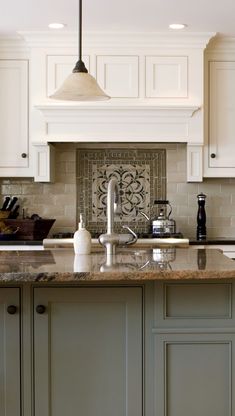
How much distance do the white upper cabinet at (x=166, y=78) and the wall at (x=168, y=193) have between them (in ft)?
1.73

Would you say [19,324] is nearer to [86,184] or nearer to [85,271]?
[85,271]

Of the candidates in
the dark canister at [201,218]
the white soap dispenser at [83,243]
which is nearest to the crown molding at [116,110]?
the dark canister at [201,218]

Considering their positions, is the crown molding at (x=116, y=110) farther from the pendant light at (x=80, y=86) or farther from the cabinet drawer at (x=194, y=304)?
the cabinet drawer at (x=194, y=304)

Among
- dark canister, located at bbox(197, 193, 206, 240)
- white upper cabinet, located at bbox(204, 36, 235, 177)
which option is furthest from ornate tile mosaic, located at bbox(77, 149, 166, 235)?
white upper cabinet, located at bbox(204, 36, 235, 177)

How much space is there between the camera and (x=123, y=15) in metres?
4.43

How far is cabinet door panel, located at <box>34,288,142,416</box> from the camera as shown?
8.74 ft

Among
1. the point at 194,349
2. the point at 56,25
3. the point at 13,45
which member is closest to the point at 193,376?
the point at 194,349

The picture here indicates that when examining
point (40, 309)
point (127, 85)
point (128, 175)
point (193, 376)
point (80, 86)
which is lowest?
point (193, 376)

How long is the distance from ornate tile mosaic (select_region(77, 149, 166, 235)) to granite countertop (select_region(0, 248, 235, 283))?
6.92 feet

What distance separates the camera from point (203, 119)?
193 inches

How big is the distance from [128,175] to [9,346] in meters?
2.81

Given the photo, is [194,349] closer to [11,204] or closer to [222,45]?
[11,204]

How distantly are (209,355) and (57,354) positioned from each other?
0.61 m

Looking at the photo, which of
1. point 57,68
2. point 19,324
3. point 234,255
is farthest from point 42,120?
point 19,324
